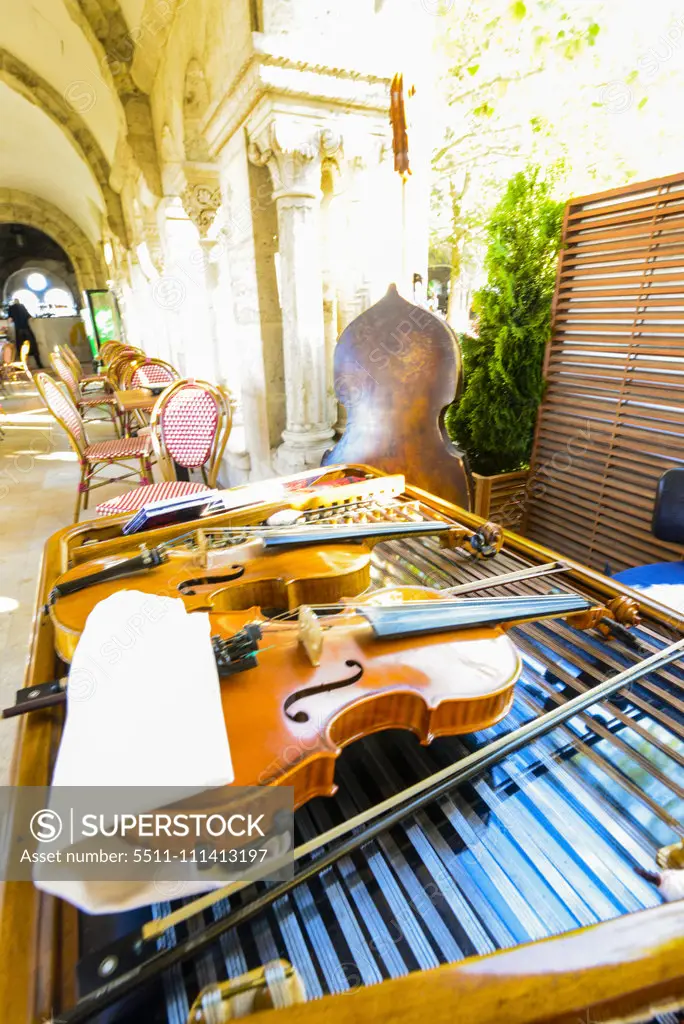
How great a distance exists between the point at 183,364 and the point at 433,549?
5.57 meters

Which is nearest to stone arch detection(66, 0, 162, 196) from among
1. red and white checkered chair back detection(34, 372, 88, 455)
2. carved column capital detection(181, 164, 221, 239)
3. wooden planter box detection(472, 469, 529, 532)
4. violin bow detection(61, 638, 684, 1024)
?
carved column capital detection(181, 164, 221, 239)

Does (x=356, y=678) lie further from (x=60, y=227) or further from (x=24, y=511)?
(x=60, y=227)

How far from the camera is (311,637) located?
74cm

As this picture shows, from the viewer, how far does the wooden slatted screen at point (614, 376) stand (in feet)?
7.71

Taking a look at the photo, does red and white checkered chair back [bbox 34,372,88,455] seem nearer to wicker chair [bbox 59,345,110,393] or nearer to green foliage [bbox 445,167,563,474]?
green foliage [bbox 445,167,563,474]

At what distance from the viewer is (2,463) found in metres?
5.94

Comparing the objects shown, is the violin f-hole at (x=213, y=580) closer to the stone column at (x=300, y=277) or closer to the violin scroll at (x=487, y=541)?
the violin scroll at (x=487, y=541)

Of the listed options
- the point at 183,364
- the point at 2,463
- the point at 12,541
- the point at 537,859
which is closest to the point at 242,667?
the point at 537,859

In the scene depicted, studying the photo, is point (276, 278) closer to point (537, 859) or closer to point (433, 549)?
point (433, 549)

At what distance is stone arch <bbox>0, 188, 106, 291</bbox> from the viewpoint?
55.6 feet

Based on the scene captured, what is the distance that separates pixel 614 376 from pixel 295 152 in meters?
2.06

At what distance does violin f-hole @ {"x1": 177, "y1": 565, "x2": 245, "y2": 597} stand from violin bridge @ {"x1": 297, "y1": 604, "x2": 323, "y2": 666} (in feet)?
1.02

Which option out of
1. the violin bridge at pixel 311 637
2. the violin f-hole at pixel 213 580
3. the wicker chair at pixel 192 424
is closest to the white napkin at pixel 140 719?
the violin bridge at pixel 311 637

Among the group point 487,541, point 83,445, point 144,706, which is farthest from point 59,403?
point 144,706
